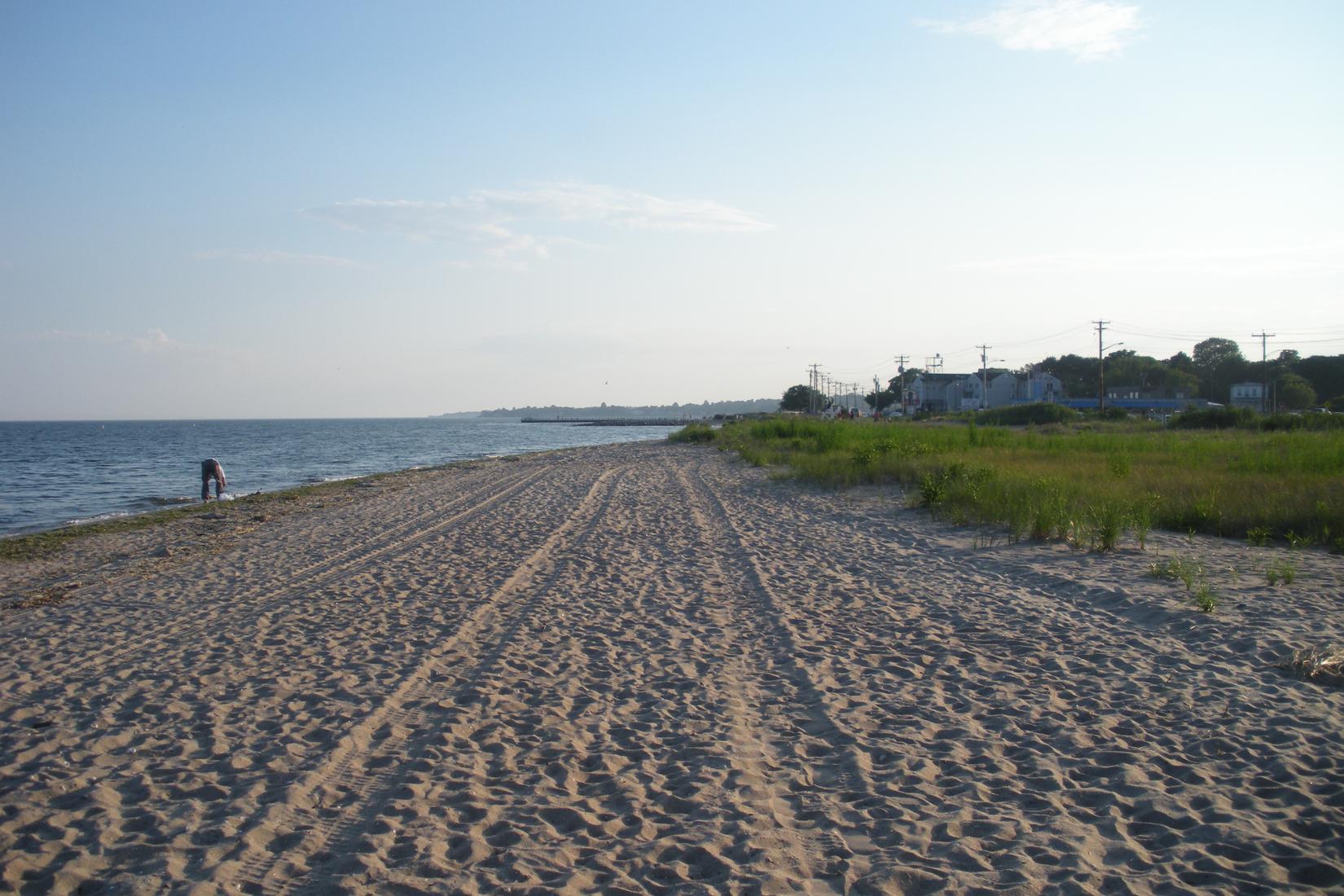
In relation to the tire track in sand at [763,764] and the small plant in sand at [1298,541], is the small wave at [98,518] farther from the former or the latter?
the small plant in sand at [1298,541]

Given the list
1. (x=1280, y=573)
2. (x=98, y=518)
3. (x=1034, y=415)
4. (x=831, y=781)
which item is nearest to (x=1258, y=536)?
(x=1280, y=573)

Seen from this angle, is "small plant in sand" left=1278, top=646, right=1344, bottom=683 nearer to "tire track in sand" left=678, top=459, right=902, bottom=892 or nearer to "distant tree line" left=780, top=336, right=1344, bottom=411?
"tire track in sand" left=678, top=459, right=902, bottom=892

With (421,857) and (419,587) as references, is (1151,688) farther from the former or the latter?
(419,587)

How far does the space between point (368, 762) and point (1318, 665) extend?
654 cm

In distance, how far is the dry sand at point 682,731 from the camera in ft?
12.3

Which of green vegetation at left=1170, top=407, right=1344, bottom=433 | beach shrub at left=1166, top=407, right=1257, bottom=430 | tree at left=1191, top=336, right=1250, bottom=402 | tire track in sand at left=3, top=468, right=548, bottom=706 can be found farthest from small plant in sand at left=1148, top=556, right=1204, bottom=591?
tree at left=1191, top=336, right=1250, bottom=402

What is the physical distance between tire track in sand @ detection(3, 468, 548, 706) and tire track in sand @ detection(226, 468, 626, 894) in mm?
2654

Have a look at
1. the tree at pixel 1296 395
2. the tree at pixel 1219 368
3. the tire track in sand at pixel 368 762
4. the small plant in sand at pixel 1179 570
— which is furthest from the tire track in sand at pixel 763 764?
the tree at pixel 1219 368

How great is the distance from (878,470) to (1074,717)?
15.4m

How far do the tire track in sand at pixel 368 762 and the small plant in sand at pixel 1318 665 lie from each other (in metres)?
6.11

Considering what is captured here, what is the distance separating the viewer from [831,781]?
179 inches

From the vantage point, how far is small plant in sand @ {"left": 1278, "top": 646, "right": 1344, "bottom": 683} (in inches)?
225

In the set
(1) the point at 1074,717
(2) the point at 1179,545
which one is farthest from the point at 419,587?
(2) the point at 1179,545

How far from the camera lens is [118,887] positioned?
3.61 m
